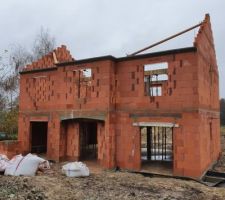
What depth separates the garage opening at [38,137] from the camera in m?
18.1

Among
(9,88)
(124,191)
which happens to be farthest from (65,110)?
(9,88)

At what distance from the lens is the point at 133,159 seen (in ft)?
43.7

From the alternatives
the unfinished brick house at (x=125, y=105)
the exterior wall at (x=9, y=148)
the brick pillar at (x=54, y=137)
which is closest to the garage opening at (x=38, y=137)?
the unfinished brick house at (x=125, y=105)

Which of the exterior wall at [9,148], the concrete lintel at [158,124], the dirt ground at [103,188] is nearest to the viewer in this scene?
the dirt ground at [103,188]

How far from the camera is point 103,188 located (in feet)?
32.2

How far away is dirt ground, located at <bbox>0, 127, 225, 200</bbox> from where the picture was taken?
28.7 ft

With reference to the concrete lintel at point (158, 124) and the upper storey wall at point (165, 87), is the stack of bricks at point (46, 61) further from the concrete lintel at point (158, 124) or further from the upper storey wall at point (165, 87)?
the concrete lintel at point (158, 124)

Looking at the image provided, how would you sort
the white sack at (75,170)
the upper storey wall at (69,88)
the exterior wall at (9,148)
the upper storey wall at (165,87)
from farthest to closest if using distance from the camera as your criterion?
1. the exterior wall at (9,148)
2. the upper storey wall at (69,88)
3. the upper storey wall at (165,87)
4. the white sack at (75,170)

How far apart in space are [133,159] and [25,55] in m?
24.7

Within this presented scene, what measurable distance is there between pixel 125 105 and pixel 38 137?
7885 millimetres

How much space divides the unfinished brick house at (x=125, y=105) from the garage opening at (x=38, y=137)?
70 cm

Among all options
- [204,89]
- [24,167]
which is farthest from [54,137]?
[204,89]

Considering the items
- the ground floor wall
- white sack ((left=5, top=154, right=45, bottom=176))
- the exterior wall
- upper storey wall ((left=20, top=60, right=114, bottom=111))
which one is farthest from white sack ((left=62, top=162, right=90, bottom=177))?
the exterior wall

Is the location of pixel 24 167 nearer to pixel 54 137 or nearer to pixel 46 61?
pixel 54 137
